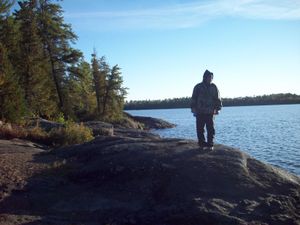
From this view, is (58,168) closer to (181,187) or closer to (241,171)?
(181,187)

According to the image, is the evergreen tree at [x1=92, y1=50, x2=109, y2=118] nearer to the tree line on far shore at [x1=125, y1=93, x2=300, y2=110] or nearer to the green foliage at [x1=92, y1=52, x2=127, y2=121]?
the green foliage at [x1=92, y1=52, x2=127, y2=121]

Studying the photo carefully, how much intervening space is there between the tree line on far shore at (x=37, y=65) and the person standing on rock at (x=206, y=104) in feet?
40.6

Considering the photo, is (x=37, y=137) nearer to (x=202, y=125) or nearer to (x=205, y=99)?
(x=202, y=125)

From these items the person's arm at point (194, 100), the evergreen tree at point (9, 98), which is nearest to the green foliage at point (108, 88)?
the evergreen tree at point (9, 98)

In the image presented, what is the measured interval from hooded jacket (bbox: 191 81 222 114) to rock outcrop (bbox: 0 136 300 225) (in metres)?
1.08

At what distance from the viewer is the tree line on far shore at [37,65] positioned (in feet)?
72.5

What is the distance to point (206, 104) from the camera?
1183 centimetres

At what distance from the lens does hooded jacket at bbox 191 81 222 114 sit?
11.8m

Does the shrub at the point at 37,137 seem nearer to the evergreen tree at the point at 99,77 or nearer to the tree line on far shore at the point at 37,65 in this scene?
the tree line on far shore at the point at 37,65

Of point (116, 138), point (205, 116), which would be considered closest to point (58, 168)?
point (116, 138)

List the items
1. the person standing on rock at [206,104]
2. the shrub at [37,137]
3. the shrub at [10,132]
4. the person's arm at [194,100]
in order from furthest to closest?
the shrub at [37,137] < the shrub at [10,132] < the person's arm at [194,100] < the person standing on rock at [206,104]

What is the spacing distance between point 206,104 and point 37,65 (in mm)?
21707

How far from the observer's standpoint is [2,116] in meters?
21.6

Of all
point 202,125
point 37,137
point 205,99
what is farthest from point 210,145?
point 37,137
